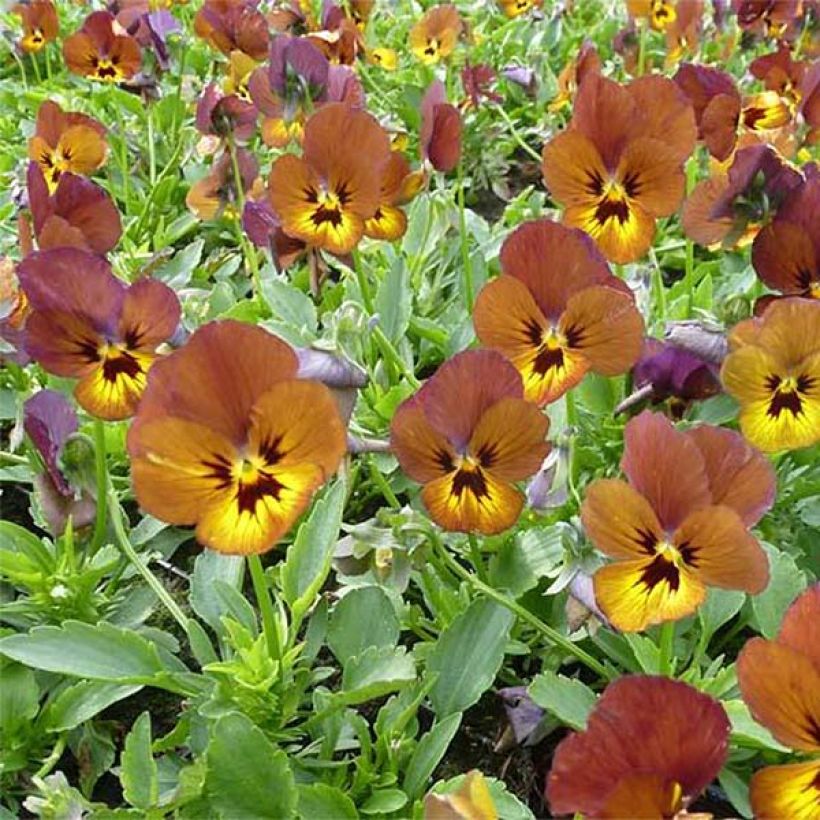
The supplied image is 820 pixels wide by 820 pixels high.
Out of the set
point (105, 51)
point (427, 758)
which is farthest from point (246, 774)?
point (105, 51)

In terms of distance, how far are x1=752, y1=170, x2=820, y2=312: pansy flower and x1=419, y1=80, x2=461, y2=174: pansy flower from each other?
0.66 meters

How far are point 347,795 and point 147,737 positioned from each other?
0.23 m

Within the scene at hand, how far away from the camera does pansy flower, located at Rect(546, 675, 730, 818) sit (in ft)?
2.80

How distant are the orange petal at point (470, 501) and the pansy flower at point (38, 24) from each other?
8.88 feet

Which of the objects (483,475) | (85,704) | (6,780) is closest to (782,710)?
(483,475)

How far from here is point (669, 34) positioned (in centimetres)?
352

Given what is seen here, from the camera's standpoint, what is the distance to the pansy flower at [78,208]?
60.7 inches

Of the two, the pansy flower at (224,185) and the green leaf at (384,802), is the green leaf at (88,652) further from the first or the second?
the pansy flower at (224,185)

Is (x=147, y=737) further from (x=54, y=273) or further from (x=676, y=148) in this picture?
(x=676, y=148)

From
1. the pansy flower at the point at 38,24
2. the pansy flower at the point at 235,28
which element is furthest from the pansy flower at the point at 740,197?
→ the pansy flower at the point at 38,24

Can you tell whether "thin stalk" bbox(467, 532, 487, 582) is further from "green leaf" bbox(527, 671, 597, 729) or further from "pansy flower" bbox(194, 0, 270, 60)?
"pansy flower" bbox(194, 0, 270, 60)

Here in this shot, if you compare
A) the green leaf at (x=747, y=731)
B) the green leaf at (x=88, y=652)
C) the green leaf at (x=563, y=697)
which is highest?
the green leaf at (x=747, y=731)

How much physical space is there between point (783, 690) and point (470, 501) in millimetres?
481

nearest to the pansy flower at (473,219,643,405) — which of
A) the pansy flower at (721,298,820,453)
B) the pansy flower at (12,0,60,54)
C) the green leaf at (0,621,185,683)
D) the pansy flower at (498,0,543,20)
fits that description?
the pansy flower at (721,298,820,453)
